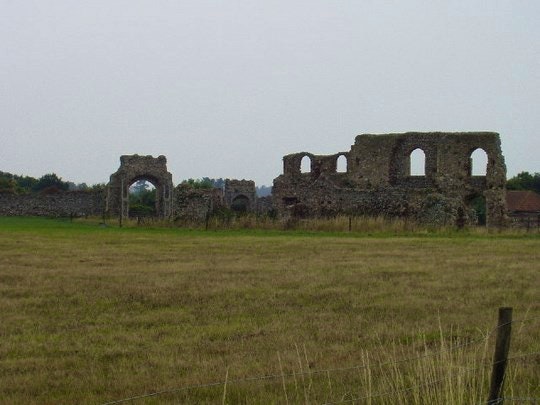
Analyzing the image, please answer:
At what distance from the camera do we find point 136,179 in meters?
41.9

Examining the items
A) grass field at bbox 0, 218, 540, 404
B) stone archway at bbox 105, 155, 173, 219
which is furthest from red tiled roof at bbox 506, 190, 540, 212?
grass field at bbox 0, 218, 540, 404

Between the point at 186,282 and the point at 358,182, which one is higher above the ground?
the point at 358,182

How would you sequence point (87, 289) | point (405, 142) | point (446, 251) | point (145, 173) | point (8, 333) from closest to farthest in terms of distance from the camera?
point (8, 333), point (87, 289), point (446, 251), point (405, 142), point (145, 173)

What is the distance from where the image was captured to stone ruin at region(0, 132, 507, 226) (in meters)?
29.2

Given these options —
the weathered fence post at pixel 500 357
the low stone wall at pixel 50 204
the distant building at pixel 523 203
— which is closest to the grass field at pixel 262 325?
the weathered fence post at pixel 500 357

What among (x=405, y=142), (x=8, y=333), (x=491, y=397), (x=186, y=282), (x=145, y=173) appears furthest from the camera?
(x=145, y=173)

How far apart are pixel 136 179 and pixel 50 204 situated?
6025 mm

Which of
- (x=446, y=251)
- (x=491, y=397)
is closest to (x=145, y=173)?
(x=446, y=251)

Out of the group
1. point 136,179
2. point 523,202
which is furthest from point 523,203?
point 136,179

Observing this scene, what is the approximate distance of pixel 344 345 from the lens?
6980 mm

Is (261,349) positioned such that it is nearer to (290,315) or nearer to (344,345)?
(344,345)

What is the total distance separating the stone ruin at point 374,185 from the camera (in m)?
29.2

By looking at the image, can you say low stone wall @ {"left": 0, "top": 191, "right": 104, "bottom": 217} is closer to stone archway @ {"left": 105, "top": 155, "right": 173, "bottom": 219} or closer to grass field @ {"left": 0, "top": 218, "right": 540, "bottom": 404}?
stone archway @ {"left": 105, "top": 155, "right": 173, "bottom": 219}

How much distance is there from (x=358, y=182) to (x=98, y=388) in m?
31.0
